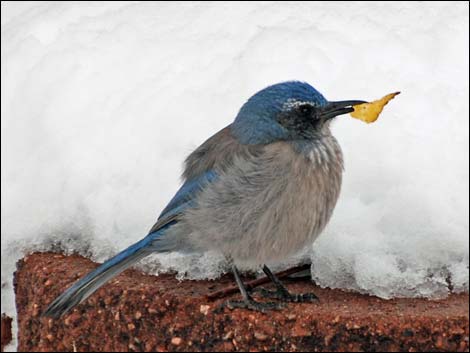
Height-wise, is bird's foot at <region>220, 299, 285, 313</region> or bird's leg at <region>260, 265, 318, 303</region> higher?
bird's foot at <region>220, 299, 285, 313</region>

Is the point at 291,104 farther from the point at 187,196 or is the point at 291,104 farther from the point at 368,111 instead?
the point at 187,196

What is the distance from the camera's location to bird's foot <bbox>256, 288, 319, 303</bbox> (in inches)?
178

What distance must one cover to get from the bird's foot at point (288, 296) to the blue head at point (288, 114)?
0.70m

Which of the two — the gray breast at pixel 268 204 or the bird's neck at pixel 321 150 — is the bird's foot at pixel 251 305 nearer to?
the gray breast at pixel 268 204

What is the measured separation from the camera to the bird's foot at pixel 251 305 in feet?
14.5

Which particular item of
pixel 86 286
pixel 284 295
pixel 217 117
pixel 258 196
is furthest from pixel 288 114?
pixel 86 286

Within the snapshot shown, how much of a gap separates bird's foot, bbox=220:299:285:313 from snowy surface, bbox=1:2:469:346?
1.36 feet

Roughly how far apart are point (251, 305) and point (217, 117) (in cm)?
150

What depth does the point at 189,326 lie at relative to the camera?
4441 millimetres

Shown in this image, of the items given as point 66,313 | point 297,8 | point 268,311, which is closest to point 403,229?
point 268,311

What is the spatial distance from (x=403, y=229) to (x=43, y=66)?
2790 mm

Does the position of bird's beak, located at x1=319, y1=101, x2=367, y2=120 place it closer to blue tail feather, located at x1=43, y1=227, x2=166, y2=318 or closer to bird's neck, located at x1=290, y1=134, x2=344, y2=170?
bird's neck, located at x1=290, y1=134, x2=344, y2=170

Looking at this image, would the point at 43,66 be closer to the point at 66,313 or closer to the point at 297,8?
the point at 297,8

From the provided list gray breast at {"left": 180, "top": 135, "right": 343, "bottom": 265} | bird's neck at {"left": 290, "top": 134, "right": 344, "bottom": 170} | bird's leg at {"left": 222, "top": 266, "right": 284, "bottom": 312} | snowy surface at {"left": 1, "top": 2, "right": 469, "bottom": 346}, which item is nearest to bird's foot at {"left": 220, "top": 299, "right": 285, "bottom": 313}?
bird's leg at {"left": 222, "top": 266, "right": 284, "bottom": 312}
